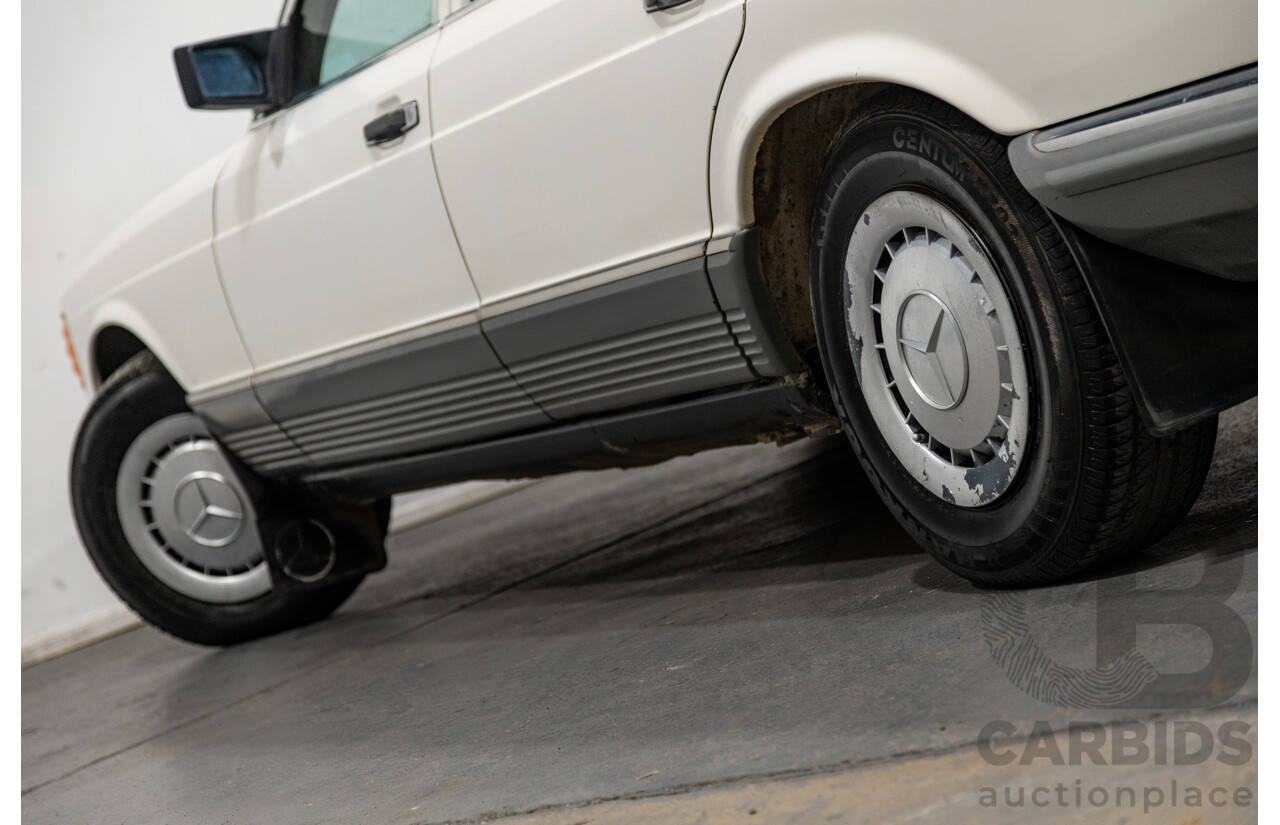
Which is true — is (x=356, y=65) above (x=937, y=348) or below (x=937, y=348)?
above

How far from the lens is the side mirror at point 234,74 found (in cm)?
329

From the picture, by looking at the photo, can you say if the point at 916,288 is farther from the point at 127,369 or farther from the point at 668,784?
the point at 127,369

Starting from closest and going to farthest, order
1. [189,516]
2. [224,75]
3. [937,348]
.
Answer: [937,348] → [224,75] → [189,516]

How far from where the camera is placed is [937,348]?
6.64ft

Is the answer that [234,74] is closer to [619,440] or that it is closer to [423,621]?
[619,440]

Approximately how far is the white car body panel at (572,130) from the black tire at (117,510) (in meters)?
1.68

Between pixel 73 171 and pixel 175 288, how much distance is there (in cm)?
286

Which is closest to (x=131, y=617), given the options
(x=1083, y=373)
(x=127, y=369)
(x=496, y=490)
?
(x=496, y=490)

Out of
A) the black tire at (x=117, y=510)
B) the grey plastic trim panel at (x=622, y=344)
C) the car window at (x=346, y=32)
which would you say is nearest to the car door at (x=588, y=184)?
the grey plastic trim panel at (x=622, y=344)

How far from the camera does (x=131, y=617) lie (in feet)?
19.4

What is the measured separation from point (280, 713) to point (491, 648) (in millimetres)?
562

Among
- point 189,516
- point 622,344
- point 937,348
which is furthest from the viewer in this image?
point 189,516

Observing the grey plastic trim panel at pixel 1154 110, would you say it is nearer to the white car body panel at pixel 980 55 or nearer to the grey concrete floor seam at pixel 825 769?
the white car body panel at pixel 980 55

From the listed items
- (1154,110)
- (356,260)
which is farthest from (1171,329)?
(356,260)
